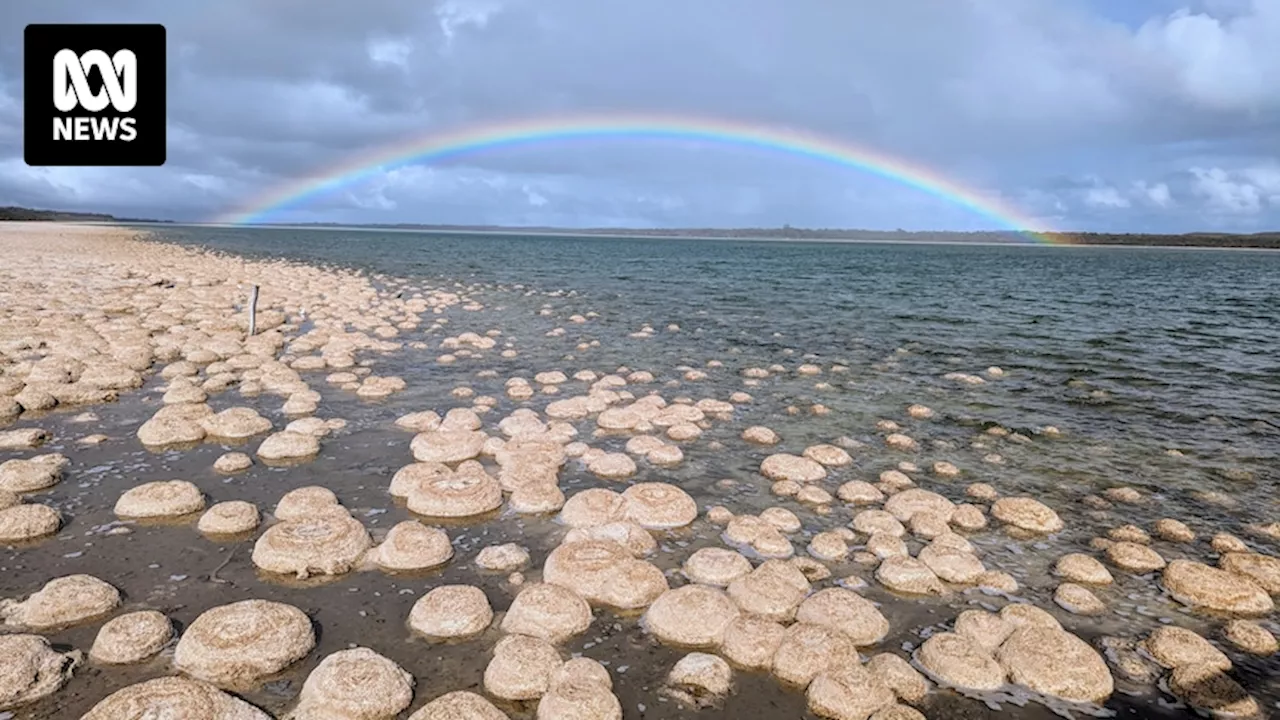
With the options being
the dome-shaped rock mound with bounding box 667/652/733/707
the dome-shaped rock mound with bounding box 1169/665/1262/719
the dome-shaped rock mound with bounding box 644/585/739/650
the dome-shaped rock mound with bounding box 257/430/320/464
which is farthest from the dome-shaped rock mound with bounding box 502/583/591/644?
the dome-shaped rock mound with bounding box 257/430/320/464

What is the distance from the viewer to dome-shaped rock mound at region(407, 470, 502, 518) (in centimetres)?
804

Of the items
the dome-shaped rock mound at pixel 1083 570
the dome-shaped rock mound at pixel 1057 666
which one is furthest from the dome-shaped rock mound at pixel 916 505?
the dome-shaped rock mound at pixel 1057 666

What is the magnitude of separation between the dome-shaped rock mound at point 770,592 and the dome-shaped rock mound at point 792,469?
3.00m

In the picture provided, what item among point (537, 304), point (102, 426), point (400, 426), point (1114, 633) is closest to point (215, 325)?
point (102, 426)

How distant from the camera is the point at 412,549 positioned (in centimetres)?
689

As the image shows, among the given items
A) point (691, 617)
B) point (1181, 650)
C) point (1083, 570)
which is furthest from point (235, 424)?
point (1181, 650)

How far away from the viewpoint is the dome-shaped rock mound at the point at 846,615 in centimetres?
595

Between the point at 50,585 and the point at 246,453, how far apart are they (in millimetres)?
3893

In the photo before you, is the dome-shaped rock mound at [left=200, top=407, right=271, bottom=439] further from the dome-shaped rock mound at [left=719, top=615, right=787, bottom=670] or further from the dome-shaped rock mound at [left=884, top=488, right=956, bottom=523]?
the dome-shaped rock mound at [left=884, top=488, right=956, bottom=523]

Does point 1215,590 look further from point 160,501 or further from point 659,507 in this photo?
point 160,501

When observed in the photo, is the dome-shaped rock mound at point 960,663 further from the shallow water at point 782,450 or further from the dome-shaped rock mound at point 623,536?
the dome-shaped rock mound at point 623,536

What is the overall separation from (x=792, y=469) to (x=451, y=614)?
5.52 meters

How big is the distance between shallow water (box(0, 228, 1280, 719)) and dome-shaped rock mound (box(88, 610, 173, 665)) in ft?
0.44

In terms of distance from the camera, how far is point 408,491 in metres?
8.46
